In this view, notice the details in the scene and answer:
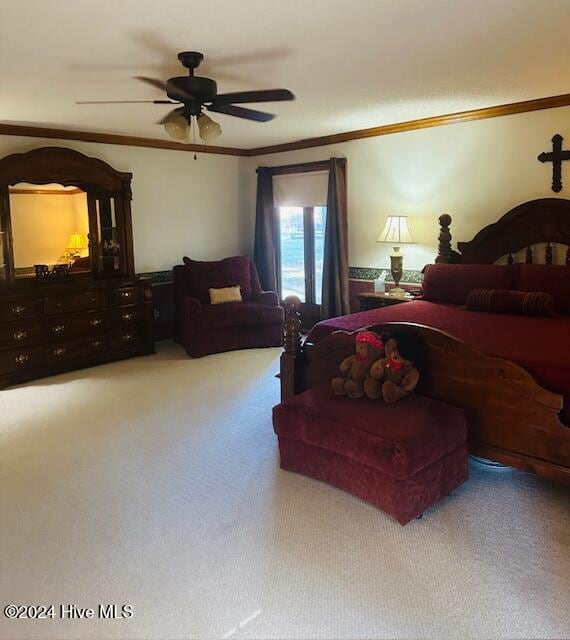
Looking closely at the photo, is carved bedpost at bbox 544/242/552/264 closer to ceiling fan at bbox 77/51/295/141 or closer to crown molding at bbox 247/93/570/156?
crown molding at bbox 247/93/570/156

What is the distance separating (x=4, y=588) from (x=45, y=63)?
275 cm

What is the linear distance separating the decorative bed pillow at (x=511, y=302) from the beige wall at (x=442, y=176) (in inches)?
42.0

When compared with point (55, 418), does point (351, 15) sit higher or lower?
higher

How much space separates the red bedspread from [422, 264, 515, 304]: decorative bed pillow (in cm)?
17

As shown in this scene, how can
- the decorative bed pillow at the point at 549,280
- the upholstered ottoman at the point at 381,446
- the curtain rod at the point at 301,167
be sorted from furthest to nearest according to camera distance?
the curtain rod at the point at 301,167 → the decorative bed pillow at the point at 549,280 → the upholstered ottoman at the point at 381,446

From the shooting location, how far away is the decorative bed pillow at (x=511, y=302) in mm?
3953

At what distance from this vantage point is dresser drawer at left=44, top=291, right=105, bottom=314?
16.8 feet

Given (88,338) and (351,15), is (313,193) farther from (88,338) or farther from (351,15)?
(351,15)

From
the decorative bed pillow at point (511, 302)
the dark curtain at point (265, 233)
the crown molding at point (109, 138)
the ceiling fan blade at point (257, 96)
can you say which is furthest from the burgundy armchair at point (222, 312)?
the ceiling fan blade at point (257, 96)

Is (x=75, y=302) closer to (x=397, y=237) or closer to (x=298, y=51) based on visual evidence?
(x=397, y=237)

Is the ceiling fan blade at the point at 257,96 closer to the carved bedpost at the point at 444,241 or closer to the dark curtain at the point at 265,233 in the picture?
the carved bedpost at the point at 444,241

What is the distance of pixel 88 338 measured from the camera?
17.9ft

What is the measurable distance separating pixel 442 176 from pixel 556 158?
106 cm

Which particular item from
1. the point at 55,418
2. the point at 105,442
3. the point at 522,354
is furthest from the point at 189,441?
the point at 522,354
